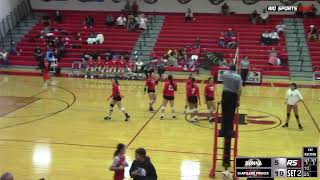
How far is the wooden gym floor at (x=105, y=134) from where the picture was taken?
12.6 meters

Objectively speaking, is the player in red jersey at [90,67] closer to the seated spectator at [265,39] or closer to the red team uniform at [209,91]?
the seated spectator at [265,39]

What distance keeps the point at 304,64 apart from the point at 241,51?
4.11m

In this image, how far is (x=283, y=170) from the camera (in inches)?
290


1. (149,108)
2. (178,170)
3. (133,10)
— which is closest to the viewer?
(178,170)

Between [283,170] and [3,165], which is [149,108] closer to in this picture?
[3,165]

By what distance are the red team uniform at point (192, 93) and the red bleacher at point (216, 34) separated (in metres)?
13.3

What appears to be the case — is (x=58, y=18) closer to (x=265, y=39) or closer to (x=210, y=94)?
(x=265, y=39)

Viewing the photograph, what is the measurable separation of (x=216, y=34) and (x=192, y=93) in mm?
16981

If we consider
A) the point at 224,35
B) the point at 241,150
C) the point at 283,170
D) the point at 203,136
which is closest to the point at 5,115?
the point at 203,136

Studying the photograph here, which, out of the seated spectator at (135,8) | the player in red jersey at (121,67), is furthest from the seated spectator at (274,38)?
the seated spectator at (135,8)

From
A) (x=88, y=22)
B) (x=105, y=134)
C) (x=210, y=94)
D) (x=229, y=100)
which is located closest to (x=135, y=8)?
(x=88, y=22)

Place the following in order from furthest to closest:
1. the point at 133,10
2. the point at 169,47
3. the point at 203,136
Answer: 1. the point at 133,10
2. the point at 169,47
3. the point at 203,136

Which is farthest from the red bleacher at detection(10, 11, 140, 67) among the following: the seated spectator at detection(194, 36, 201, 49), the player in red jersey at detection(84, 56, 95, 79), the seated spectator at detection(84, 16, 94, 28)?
the seated spectator at detection(194, 36, 201, 49)

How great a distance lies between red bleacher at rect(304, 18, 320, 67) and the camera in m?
30.2
